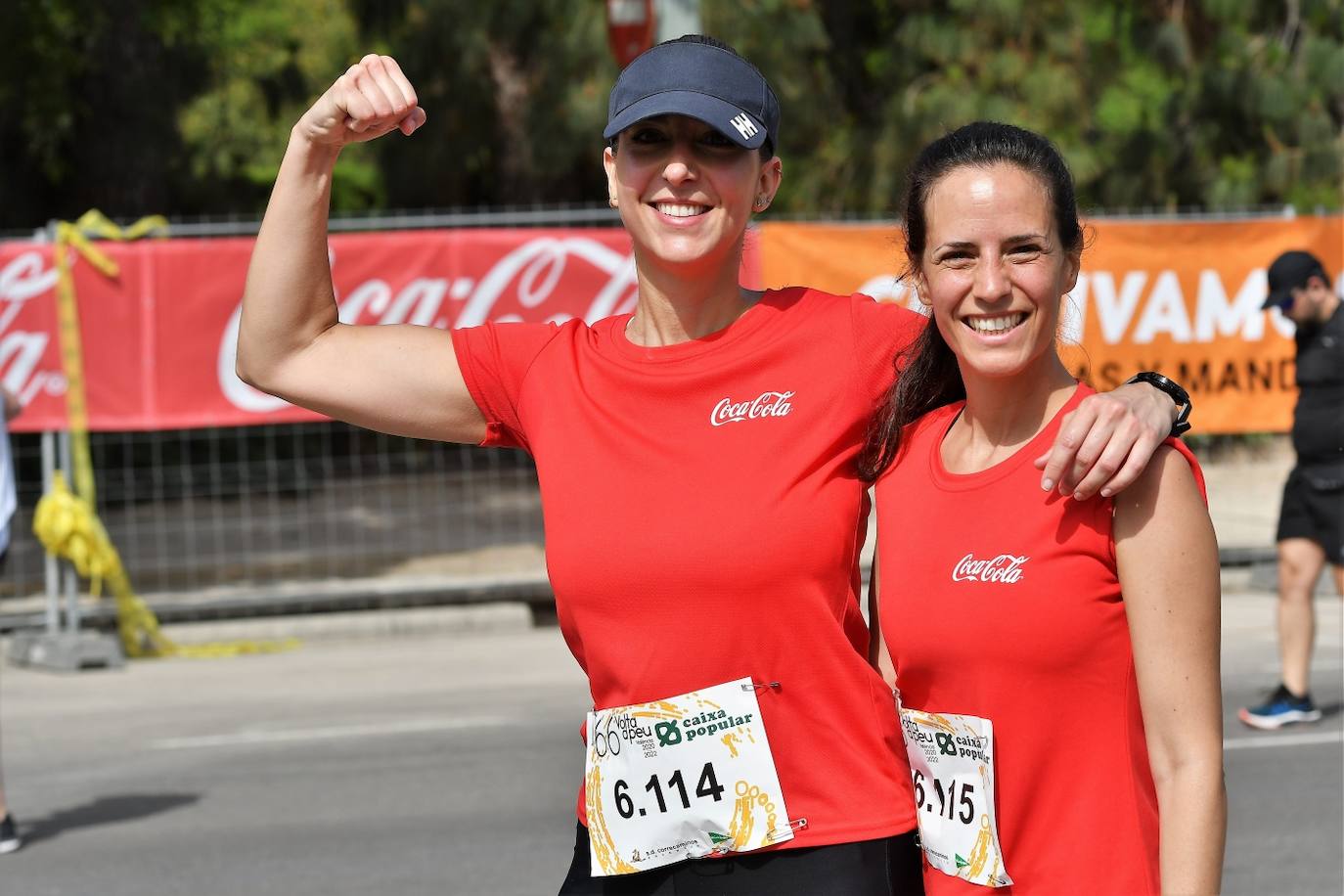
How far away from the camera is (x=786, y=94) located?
17016 mm

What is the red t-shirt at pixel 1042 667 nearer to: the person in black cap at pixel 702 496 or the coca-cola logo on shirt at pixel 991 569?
the coca-cola logo on shirt at pixel 991 569

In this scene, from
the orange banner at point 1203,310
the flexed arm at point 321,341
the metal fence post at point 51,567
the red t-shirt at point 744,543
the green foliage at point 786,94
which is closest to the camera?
the red t-shirt at point 744,543

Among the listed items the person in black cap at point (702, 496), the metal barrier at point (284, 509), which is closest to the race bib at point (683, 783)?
the person in black cap at point (702, 496)

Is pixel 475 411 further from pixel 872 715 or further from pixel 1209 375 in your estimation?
pixel 1209 375

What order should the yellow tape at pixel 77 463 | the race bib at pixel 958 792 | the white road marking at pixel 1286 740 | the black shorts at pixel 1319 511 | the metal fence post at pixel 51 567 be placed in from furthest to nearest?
1. the metal fence post at pixel 51 567
2. the yellow tape at pixel 77 463
3. the black shorts at pixel 1319 511
4. the white road marking at pixel 1286 740
5. the race bib at pixel 958 792

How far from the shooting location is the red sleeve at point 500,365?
2973 mm

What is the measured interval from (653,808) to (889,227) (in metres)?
8.58

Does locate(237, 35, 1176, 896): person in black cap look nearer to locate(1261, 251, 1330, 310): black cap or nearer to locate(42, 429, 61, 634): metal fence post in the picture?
locate(1261, 251, 1330, 310): black cap

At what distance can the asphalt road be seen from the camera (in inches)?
245

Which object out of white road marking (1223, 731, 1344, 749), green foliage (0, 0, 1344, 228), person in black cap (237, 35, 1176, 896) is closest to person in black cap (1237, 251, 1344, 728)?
white road marking (1223, 731, 1344, 749)

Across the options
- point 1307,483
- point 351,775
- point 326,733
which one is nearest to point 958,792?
point 351,775

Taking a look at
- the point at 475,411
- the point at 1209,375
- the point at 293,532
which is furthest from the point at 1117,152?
the point at 475,411

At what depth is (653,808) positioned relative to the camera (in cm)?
273

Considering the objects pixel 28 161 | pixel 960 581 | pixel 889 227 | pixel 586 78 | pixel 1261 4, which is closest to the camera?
pixel 960 581
